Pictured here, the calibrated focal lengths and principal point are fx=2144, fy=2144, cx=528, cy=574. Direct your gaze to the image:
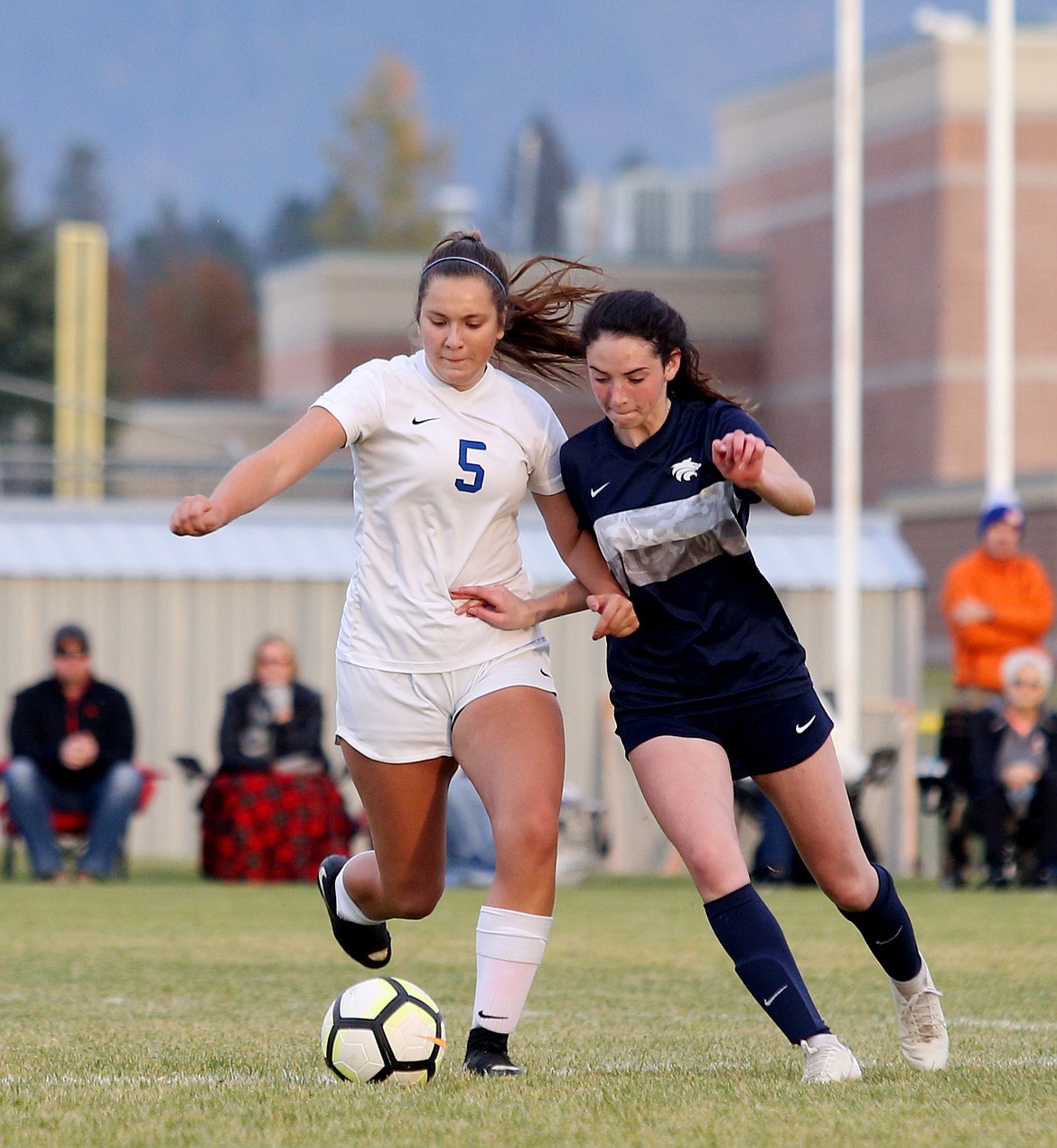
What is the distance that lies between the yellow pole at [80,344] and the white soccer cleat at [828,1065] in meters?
28.5

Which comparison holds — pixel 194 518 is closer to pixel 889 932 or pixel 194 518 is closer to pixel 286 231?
pixel 889 932

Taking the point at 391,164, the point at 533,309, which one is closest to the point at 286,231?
the point at 391,164

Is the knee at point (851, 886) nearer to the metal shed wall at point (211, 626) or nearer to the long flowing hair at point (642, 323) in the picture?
the long flowing hair at point (642, 323)

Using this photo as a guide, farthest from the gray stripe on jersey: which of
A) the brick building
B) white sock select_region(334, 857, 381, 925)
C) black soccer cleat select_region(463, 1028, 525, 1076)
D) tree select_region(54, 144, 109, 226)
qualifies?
tree select_region(54, 144, 109, 226)

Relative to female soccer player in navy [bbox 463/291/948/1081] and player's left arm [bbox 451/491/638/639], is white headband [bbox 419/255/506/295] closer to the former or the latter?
female soccer player in navy [bbox 463/291/948/1081]

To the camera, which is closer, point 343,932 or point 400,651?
point 400,651

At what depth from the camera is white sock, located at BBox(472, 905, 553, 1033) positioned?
500cm

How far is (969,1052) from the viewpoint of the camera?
5512 mm

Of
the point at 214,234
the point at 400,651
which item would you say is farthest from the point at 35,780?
the point at 214,234

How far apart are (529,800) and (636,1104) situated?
30.7 inches

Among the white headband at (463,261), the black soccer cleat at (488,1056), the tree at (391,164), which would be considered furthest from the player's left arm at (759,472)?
the tree at (391,164)

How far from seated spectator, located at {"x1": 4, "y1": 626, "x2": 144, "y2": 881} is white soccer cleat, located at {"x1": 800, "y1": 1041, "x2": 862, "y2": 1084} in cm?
823

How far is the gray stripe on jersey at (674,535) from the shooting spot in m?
4.96

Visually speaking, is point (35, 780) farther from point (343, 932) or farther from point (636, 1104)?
point (636, 1104)
